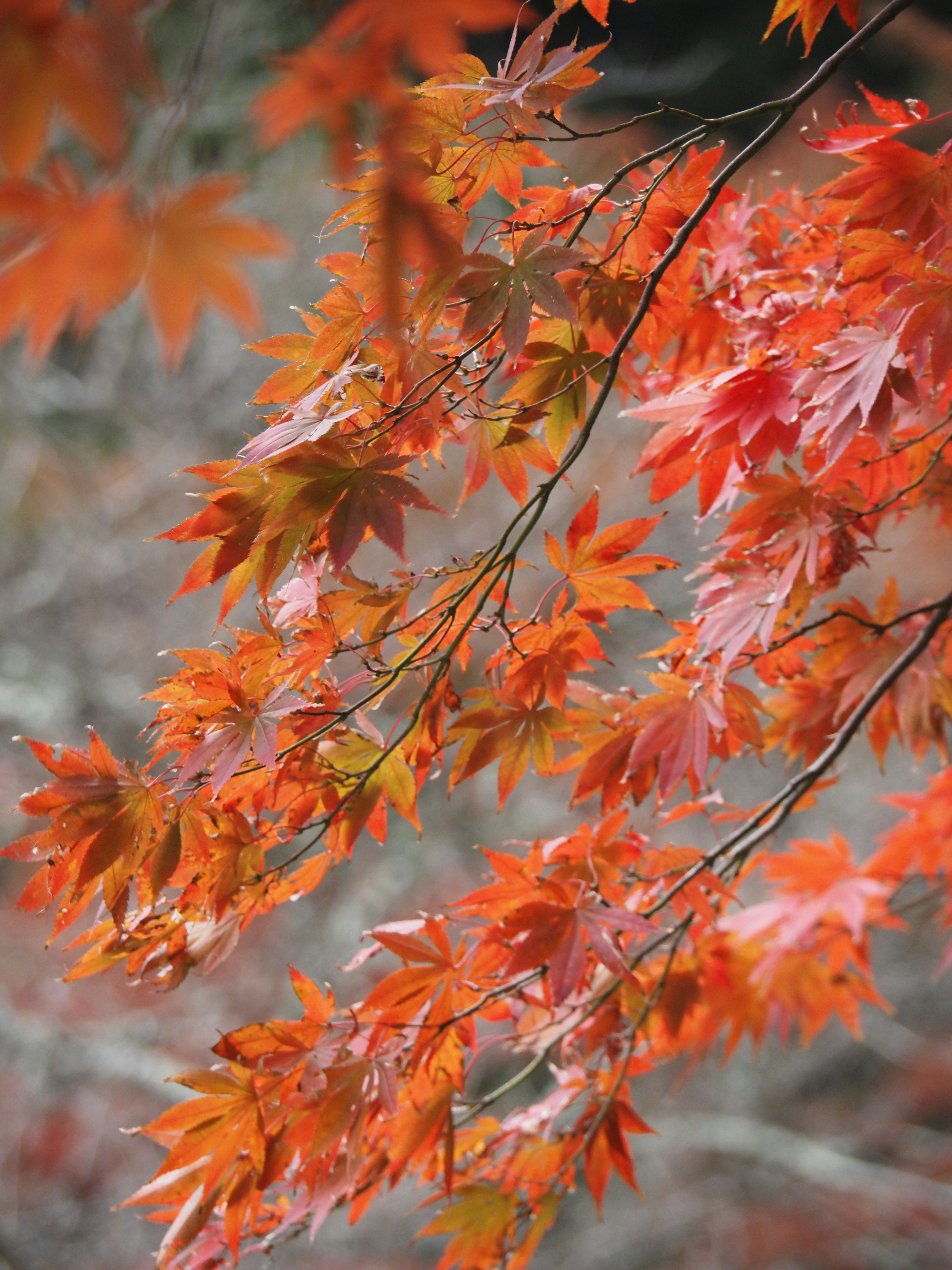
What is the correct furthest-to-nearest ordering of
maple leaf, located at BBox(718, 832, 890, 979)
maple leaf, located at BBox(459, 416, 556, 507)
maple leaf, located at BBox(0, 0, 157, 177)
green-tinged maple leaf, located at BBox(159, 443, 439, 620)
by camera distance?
maple leaf, located at BBox(718, 832, 890, 979), maple leaf, located at BBox(459, 416, 556, 507), green-tinged maple leaf, located at BBox(159, 443, 439, 620), maple leaf, located at BBox(0, 0, 157, 177)

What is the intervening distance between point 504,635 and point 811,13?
0.59 m

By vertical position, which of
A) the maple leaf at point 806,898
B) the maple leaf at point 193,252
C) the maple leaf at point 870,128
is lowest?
the maple leaf at point 806,898

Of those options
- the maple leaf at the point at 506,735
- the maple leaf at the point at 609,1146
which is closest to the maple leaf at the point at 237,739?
the maple leaf at the point at 506,735

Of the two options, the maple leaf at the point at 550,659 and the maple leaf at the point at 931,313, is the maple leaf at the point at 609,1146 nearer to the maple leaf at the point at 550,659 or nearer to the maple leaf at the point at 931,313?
the maple leaf at the point at 550,659

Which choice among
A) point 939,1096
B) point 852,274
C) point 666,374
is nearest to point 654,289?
point 852,274

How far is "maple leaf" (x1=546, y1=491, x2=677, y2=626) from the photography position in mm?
644

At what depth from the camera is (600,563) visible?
26.0 inches

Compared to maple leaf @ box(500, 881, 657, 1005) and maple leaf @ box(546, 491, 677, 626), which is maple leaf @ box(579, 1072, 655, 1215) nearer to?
maple leaf @ box(500, 881, 657, 1005)

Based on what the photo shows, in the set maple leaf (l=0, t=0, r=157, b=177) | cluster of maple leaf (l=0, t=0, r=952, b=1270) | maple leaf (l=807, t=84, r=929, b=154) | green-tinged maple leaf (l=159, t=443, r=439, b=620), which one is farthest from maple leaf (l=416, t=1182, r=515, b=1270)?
maple leaf (l=807, t=84, r=929, b=154)

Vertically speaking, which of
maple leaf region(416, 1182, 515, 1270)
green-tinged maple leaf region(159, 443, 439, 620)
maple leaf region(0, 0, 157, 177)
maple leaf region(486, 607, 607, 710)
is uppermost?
maple leaf region(0, 0, 157, 177)

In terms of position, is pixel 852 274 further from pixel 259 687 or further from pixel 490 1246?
pixel 490 1246

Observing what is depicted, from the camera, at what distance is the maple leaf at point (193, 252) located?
0.29 metres

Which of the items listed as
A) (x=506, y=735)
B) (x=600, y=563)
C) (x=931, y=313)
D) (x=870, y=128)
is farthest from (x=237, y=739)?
(x=870, y=128)

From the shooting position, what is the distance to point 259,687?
56 cm
